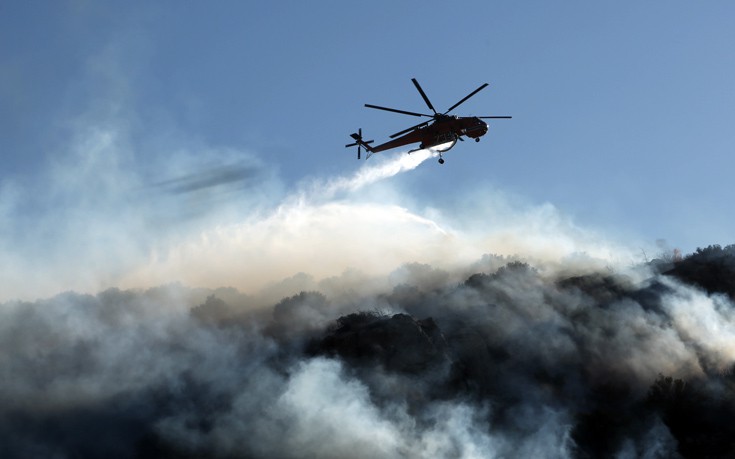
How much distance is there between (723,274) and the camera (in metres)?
146

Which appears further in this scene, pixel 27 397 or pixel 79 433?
pixel 27 397

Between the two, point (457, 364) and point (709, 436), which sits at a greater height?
point (457, 364)

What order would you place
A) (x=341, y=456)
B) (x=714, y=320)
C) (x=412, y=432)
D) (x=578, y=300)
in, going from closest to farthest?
(x=341, y=456) < (x=412, y=432) < (x=714, y=320) < (x=578, y=300)

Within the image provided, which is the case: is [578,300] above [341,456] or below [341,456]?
above

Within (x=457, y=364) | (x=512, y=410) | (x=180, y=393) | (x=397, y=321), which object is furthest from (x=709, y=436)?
(x=180, y=393)

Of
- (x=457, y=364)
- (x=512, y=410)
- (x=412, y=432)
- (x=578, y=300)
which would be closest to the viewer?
(x=412, y=432)

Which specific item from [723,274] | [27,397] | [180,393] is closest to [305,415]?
[180,393]

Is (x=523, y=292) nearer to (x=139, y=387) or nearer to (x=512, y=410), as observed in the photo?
(x=512, y=410)

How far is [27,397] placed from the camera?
120750 millimetres

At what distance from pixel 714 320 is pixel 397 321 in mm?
47896

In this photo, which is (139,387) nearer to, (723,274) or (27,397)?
(27,397)

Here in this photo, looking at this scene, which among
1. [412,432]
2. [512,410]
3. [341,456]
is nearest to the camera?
[341,456]

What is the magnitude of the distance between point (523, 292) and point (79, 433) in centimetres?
7055

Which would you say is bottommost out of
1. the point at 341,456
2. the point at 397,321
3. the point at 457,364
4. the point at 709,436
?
the point at 709,436
